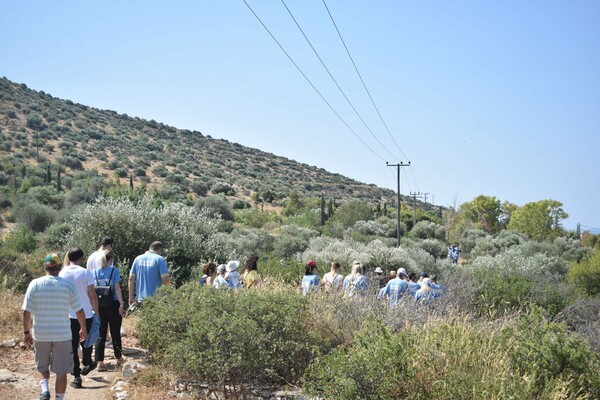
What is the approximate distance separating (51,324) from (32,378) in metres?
2.19

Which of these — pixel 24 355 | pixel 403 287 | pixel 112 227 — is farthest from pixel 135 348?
pixel 112 227

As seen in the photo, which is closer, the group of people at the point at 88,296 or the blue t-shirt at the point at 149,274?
the group of people at the point at 88,296

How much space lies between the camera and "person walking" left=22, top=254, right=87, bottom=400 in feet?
21.1

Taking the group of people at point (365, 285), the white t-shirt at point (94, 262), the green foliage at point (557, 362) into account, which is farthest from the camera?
the group of people at point (365, 285)

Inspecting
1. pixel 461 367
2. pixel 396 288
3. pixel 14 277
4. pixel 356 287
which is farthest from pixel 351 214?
pixel 461 367

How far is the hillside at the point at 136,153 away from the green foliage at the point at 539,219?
77.2 ft

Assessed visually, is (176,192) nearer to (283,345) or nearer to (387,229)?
(387,229)

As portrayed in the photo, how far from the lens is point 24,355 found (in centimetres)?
922

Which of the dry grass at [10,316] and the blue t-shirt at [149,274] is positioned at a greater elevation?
the blue t-shirt at [149,274]

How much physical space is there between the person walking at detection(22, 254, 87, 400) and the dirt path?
0.85 meters

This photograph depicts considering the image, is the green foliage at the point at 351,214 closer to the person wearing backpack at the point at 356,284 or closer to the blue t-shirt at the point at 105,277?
the person wearing backpack at the point at 356,284

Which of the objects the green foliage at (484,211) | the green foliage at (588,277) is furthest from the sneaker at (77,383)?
the green foliage at (484,211)

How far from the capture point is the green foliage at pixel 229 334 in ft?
22.2

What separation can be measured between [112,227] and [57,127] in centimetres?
4796
